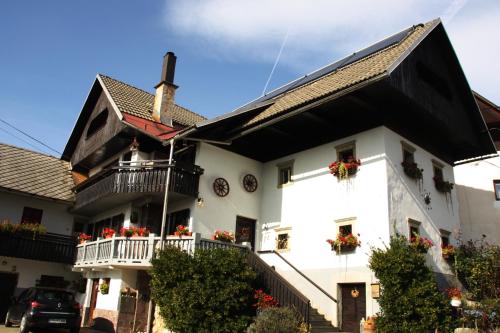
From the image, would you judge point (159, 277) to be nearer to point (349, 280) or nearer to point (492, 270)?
point (349, 280)

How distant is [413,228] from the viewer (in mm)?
17000

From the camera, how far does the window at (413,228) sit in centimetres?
1660

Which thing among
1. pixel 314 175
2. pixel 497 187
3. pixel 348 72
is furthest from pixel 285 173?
pixel 497 187

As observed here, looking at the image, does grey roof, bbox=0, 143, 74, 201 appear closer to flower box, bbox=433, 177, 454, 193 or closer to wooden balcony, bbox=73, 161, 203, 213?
wooden balcony, bbox=73, 161, 203, 213

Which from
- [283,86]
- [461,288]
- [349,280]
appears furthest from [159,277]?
[283,86]

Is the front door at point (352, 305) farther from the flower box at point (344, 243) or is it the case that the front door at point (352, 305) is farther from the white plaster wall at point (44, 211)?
the white plaster wall at point (44, 211)

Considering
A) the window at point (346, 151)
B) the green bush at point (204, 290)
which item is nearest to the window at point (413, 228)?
the window at point (346, 151)

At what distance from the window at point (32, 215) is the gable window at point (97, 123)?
524 centimetres

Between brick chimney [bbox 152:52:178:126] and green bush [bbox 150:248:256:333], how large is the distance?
1083 centimetres

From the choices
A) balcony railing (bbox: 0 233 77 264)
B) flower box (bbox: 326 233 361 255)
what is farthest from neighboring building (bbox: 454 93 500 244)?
balcony railing (bbox: 0 233 77 264)

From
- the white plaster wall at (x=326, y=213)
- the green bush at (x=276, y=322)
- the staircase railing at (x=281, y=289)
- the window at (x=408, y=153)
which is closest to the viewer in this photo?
the green bush at (x=276, y=322)

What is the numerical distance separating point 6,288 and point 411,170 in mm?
20128

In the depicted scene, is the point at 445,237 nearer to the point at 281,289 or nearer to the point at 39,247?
the point at 281,289

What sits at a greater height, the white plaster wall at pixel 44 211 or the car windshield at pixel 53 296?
the white plaster wall at pixel 44 211
